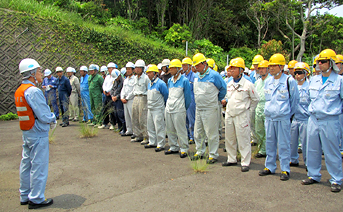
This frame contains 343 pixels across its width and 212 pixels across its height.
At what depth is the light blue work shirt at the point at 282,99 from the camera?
511 cm

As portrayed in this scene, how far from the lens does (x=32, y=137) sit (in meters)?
4.07

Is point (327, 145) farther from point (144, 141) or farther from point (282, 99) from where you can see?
point (144, 141)

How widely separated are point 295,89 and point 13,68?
1377 centimetres

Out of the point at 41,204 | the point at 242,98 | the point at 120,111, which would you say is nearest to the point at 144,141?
the point at 120,111

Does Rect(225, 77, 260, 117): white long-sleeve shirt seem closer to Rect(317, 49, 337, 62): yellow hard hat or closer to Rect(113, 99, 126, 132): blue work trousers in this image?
Rect(317, 49, 337, 62): yellow hard hat

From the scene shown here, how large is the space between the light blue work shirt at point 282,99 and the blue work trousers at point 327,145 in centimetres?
50

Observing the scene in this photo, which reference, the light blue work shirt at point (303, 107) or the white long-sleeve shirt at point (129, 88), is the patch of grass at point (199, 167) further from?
the white long-sleeve shirt at point (129, 88)

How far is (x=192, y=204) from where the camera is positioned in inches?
159

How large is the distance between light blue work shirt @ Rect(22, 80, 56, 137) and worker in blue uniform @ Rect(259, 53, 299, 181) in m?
4.03

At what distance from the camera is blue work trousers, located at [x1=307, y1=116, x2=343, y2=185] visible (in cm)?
446

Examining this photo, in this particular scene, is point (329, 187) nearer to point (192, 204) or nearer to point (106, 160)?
point (192, 204)

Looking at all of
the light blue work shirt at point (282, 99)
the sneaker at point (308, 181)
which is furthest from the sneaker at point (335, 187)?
the light blue work shirt at point (282, 99)

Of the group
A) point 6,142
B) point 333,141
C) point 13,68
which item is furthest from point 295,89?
point 13,68

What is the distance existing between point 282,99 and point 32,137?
14.6 feet
